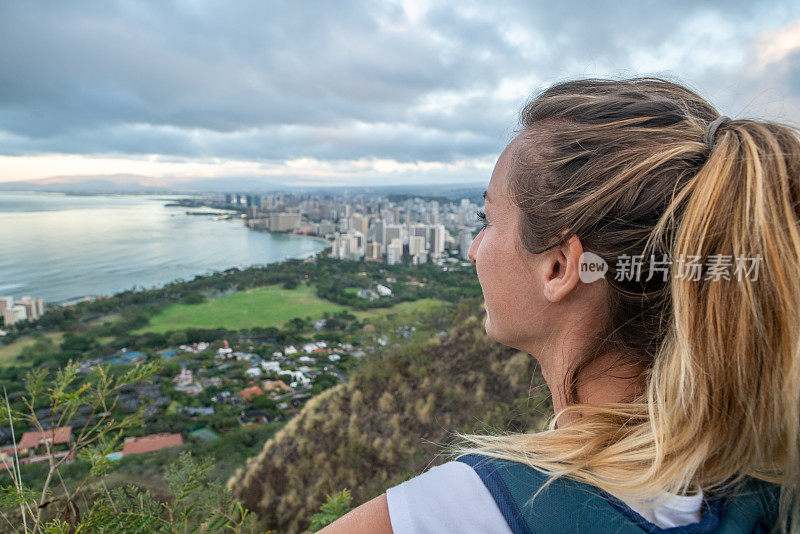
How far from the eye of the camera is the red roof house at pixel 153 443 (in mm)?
6764

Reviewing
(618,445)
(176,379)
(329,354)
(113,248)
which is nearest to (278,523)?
(618,445)

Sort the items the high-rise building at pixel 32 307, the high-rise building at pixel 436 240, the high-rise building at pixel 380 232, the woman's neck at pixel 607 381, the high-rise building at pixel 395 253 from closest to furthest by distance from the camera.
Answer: the woman's neck at pixel 607 381 → the high-rise building at pixel 32 307 → the high-rise building at pixel 436 240 → the high-rise building at pixel 395 253 → the high-rise building at pixel 380 232

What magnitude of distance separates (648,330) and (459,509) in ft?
1.55

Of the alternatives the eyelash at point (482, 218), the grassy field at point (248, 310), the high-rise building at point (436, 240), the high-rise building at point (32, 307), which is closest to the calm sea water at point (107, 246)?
the high-rise building at point (32, 307)

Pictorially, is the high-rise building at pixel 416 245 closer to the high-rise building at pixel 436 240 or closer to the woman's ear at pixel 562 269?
the high-rise building at pixel 436 240

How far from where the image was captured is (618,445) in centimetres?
63

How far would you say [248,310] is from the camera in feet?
68.7

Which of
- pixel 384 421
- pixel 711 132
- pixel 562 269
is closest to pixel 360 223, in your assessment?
pixel 384 421

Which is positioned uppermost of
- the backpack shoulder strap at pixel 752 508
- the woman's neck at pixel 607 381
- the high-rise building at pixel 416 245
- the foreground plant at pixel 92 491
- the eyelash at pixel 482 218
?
the eyelash at pixel 482 218

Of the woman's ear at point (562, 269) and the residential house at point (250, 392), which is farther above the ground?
the woman's ear at point (562, 269)

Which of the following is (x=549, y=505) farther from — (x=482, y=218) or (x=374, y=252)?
(x=374, y=252)

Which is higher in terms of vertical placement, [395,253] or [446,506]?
[446,506]

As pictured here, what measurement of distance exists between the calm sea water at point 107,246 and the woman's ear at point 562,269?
21.5 metres

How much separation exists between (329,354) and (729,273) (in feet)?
49.2
